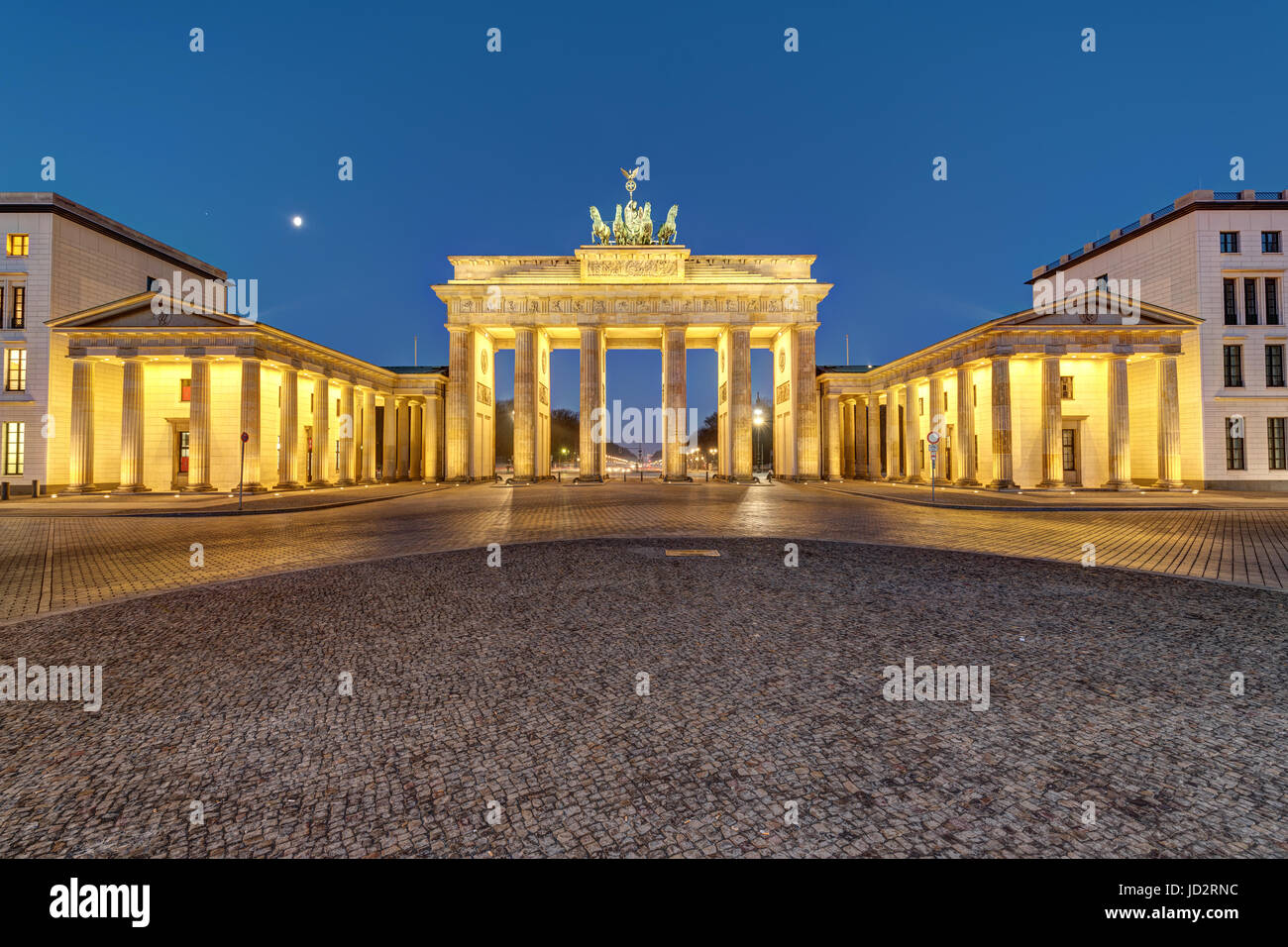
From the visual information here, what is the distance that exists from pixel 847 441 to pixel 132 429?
180ft

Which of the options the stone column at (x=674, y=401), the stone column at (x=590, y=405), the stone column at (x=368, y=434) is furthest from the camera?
the stone column at (x=368, y=434)

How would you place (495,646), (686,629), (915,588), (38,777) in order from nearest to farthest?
Answer: (38,777), (495,646), (686,629), (915,588)

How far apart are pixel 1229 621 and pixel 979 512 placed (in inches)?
615

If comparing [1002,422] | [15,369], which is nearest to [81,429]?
[15,369]

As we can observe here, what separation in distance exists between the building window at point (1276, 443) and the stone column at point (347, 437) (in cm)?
5910

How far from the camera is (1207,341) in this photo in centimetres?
3256

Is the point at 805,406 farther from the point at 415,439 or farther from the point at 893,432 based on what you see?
the point at 415,439

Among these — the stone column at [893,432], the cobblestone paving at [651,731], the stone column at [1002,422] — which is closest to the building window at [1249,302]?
the stone column at [1002,422]

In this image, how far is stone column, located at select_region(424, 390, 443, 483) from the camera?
48094 millimetres

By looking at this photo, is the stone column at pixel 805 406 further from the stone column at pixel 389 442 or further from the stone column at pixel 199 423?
the stone column at pixel 199 423

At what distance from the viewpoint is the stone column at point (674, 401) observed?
43.3 metres

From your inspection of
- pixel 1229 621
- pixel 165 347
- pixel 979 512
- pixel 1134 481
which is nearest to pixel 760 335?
pixel 1134 481

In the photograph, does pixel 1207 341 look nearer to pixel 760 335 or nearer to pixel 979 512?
pixel 979 512
